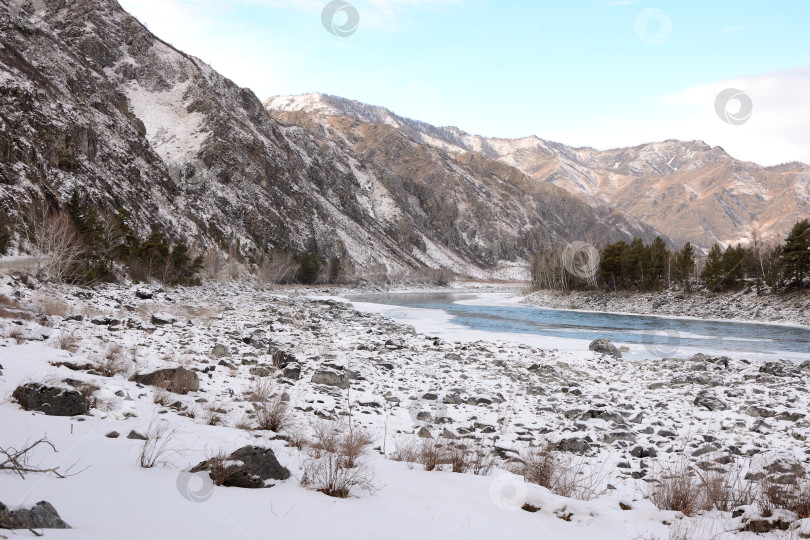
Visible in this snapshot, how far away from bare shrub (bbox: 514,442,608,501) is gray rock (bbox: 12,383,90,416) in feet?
22.8

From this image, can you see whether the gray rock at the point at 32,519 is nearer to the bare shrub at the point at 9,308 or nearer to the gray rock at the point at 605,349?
the bare shrub at the point at 9,308

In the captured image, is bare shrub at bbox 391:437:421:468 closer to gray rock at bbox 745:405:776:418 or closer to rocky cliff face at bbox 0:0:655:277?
gray rock at bbox 745:405:776:418

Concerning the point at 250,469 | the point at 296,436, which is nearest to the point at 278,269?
the point at 296,436

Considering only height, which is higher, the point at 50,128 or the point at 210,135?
the point at 210,135

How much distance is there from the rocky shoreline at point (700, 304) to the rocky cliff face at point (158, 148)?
6088 cm

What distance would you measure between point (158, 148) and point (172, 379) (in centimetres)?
10662

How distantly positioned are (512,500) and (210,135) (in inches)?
4534

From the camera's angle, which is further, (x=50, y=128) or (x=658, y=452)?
(x=50, y=128)

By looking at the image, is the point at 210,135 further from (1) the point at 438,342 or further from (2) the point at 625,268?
(1) the point at 438,342

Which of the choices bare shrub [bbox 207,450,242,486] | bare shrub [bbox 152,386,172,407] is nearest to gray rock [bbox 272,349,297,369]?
bare shrub [bbox 152,386,172,407]

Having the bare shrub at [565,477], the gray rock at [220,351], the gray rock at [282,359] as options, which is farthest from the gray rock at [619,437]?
the gray rock at [220,351]

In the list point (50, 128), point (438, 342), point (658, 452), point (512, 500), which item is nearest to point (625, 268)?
point (438, 342)

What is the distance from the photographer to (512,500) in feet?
19.2

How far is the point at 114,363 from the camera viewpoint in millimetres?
10656
